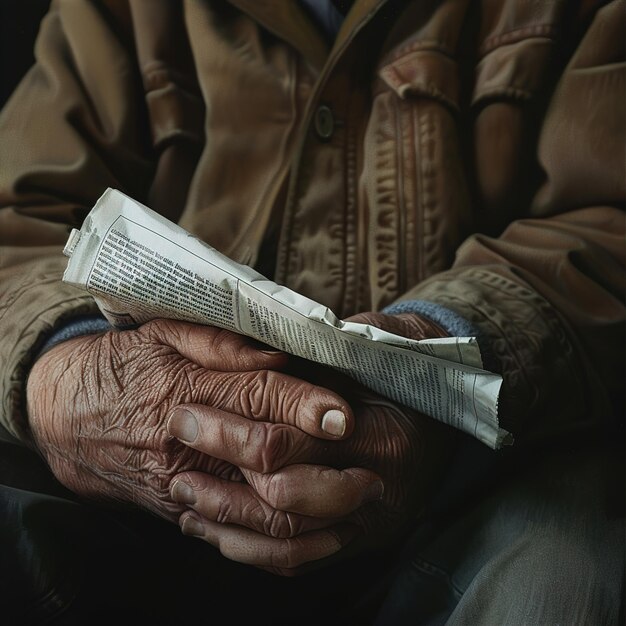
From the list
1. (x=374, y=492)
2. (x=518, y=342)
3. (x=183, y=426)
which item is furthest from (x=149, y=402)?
(x=518, y=342)

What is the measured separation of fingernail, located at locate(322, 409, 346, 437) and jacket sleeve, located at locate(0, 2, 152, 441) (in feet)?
0.60

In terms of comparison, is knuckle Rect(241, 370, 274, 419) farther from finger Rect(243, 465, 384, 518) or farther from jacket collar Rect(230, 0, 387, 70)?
jacket collar Rect(230, 0, 387, 70)

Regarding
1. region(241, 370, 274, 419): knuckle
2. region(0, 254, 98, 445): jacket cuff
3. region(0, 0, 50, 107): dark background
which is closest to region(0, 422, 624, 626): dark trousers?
region(0, 254, 98, 445): jacket cuff

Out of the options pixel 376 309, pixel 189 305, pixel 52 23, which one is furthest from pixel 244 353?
pixel 52 23

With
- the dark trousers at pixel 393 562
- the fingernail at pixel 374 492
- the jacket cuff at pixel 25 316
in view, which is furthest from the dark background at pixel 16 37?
the fingernail at pixel 374 492

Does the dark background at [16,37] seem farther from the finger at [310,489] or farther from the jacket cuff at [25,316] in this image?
the finger at [310,489]

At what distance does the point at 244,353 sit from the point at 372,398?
9 cm

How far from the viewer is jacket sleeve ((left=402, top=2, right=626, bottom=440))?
478 mm

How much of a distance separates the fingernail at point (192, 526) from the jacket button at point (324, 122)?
0.30 meters

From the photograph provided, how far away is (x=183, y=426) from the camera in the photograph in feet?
1.24

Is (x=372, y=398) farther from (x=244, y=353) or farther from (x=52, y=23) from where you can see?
(x=52, y=23)

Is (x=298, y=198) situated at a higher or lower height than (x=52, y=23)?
lower

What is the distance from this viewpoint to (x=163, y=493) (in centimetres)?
39

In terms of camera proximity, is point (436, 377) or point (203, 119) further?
point (203, 119)
